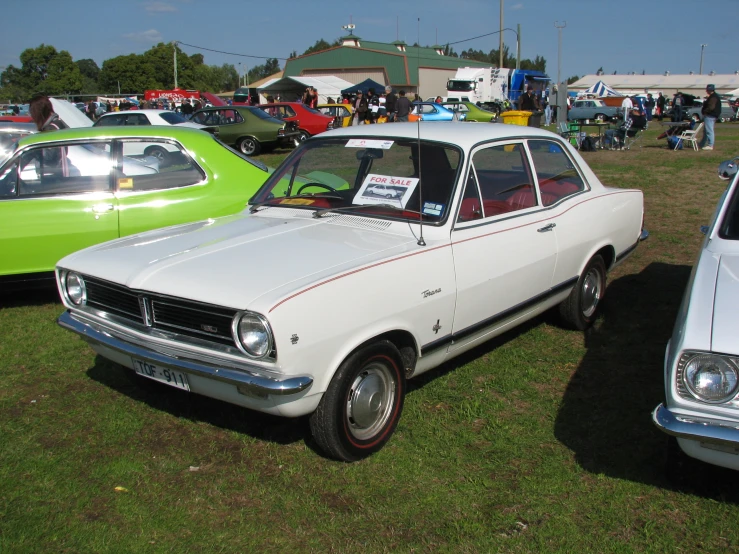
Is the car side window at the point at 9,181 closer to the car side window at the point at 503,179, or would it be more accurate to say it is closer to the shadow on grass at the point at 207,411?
the shadow on grass at the point at 207,411

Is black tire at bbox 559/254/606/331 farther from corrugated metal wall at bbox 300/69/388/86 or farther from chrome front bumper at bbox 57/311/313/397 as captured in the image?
corrugated metal wall at bbox 300/69/388/86

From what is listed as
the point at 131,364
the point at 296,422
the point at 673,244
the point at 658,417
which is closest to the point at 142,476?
the point at 131,364

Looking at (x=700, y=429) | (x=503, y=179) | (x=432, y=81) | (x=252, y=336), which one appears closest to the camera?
(x=700, y=429)

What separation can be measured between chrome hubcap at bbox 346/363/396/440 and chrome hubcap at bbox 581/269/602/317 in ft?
7.51

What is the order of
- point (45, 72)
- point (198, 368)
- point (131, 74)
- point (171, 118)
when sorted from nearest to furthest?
point (198, 368), point (171, 118), point (131, 74), point (45, 72)

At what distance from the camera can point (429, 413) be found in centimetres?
399

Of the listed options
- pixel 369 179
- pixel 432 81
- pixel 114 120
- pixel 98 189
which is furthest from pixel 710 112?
pixel 432 81

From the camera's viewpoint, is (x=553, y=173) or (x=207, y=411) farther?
(x=553, y=173)

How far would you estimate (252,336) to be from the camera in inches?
118

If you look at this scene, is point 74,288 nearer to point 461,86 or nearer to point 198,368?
point 198,368

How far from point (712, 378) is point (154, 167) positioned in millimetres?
4925

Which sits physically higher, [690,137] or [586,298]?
[690,137]

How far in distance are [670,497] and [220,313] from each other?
7.47 ft

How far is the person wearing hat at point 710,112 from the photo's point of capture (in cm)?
1667
